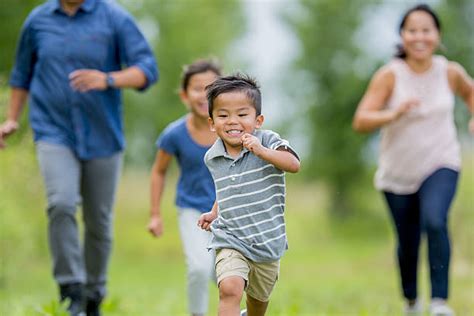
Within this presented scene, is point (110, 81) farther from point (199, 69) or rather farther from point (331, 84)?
point (331, 84)

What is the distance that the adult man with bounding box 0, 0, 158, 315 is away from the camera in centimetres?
734

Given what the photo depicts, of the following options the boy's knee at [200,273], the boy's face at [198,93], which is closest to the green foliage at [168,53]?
the boy's face at [198,93]

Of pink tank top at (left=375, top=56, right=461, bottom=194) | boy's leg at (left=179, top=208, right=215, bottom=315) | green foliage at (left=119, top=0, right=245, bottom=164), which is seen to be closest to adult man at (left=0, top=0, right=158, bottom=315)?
boy's leg at (left=179, top=208, right=215, bottom=315)

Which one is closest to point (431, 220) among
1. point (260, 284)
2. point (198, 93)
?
point (198, 93)

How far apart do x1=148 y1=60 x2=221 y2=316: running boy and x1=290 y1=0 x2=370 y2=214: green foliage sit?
26833 millimetres

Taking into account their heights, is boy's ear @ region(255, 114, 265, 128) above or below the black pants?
above

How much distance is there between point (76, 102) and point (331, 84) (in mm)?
27686

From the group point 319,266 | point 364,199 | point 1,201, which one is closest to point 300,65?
point 364,199

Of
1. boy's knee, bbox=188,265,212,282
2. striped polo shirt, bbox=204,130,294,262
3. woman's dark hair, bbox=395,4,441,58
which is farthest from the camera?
woman's dark hair, bbox=395,4,441,58

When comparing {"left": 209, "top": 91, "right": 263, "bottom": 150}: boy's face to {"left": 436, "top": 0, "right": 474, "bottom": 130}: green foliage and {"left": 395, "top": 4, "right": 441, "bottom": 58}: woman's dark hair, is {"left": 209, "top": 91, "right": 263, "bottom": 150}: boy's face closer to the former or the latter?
{"left": 395, "top": 4, "right": 441, "bottom": 58}: woman's dark hair

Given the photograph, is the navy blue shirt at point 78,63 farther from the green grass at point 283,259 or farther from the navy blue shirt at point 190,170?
the green grass at point 283,259

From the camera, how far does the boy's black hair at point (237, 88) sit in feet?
17.8

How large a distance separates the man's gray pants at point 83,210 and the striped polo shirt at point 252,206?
2.08 metres

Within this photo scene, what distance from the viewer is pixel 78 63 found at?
7.46 meters
